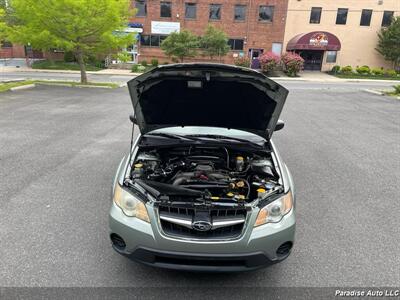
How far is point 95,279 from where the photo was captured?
2.97 m

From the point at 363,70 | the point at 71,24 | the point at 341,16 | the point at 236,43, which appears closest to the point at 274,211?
the point at 71,24

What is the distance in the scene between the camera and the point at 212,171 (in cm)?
355

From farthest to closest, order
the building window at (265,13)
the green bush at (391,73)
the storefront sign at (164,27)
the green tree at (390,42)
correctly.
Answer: the storefront sign at (164,27), the building window at (265,13), the green bush at (391,73), the green tree at (390,42)

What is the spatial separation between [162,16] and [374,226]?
3424 cm

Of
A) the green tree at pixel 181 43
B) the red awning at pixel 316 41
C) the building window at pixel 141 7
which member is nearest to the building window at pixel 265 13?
the red awning at pixel 316 41

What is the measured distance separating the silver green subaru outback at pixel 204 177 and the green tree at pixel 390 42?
36145 mm

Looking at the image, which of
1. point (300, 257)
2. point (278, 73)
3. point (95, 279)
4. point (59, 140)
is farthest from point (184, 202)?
point (278, 73)

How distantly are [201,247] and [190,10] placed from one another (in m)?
35.1

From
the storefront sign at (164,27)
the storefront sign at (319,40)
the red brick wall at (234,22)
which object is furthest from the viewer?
the storefront sign at (164,27)

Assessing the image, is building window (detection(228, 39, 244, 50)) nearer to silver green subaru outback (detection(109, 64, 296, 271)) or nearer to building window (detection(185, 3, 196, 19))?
building window (detection(185, 3, 196, 19))

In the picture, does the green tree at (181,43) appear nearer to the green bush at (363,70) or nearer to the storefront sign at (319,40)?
the storefront sign at (319,40)

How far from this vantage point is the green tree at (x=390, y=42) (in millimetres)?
32750

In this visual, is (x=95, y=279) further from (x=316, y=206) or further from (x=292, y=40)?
(x=292, y=40)

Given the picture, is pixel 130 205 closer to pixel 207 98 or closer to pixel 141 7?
pixel 207 98
